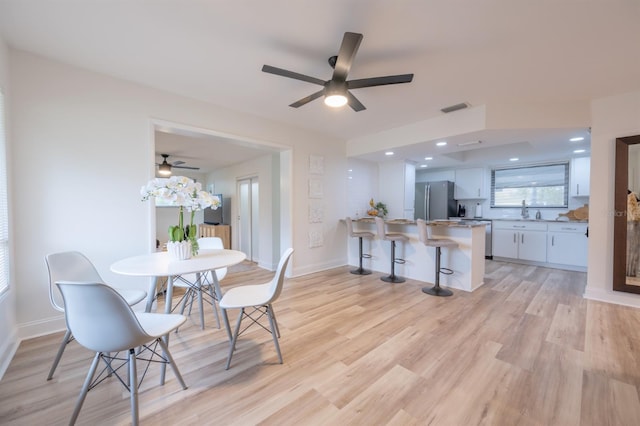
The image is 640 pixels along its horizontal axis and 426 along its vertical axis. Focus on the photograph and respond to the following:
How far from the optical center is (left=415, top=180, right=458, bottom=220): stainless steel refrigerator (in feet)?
20.4

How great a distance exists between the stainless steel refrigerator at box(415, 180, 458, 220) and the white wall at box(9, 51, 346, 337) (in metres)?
5.41

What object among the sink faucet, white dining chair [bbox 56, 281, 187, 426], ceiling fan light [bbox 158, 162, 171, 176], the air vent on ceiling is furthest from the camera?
ceiling fan light [bbox 158, 162, 171, 176]

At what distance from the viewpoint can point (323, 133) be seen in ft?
15.3

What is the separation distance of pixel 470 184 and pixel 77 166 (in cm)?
716

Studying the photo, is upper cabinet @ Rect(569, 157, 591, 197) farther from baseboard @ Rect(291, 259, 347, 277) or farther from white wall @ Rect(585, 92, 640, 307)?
baseboard @ Rect(291, 259, 347, 277)

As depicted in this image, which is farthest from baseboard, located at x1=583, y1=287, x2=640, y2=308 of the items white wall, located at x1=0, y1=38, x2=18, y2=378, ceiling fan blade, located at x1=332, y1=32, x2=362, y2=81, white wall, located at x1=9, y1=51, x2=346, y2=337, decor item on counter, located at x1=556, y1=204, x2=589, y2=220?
white wall, located at x1=0, y1=38, x2=18, y2=378

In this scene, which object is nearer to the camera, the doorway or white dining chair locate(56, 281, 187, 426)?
white dining chair locate(56, 281, 187, 426)

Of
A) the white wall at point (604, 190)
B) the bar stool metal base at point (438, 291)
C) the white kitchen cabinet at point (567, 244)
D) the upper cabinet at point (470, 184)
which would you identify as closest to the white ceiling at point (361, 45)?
the white wall at point (604, 190)

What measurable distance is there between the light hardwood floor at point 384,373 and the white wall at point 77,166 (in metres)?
0.72

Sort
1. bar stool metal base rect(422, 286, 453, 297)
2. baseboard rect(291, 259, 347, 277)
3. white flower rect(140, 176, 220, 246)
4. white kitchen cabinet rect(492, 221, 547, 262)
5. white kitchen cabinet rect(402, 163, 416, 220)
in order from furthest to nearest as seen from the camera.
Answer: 1. white kitchen cabinet rect(402, 163, 416, 220)
2. white kitchen cabinet rect(492, 221, 547, 262)
3. baseboard rect(291, 259, 347, 277)
4. bar stool metal base rect(422, 286, 453, 297)
5. white flower rect(140, 176, 220, 246)

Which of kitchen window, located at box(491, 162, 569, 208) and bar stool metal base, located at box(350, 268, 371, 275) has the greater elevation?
kitchen window, located at box(491, 162, 569, 208)

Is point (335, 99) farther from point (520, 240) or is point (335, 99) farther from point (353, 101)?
point (520, 240)

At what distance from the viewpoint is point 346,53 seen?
1843 mm

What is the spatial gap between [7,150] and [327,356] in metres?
3.12
